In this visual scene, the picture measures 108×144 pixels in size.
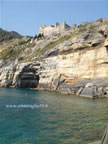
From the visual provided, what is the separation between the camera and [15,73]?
66625 millimetres

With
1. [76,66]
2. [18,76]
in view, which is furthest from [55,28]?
[76,66]

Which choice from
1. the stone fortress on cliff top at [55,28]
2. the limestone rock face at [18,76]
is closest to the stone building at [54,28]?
the stone fortress on cliff top at [55,28]

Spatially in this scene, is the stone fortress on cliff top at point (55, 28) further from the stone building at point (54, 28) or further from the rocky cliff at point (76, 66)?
the rocky cliff at point (76, 66)

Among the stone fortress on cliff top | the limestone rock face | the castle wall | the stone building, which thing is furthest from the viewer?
the castle wall

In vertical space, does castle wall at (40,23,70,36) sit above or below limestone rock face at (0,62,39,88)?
above

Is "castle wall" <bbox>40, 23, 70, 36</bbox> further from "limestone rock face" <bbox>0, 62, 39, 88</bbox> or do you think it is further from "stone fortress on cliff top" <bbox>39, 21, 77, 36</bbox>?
"limestone rock face" <bbox>0, 62, 39, 88</bbox>

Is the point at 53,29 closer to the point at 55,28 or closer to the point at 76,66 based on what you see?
the point at 55,28

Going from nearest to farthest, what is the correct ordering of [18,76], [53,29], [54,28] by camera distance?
[18,76] < [54,28] < [53,29]

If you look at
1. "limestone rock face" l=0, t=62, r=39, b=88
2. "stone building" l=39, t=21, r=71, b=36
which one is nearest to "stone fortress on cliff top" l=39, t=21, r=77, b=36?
"stone building" l=39, t=21, r=71, b=36

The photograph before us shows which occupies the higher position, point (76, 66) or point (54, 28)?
point (54, 28)

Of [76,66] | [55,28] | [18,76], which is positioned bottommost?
[18,76]

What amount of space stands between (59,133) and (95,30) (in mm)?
39484

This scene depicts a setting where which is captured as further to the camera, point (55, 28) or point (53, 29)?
point (53, 29)

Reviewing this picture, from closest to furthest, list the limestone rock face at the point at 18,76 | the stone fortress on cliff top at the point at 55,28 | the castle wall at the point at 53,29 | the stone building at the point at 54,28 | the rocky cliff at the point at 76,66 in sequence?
the rocky cliff at the point at 76,66 → the limestone rock face at the point at 18,76 → the stone fortress on cliff top at the point at 55,28 → the stone building at the point at 54,28 → the castle wall at the point at 53,29
